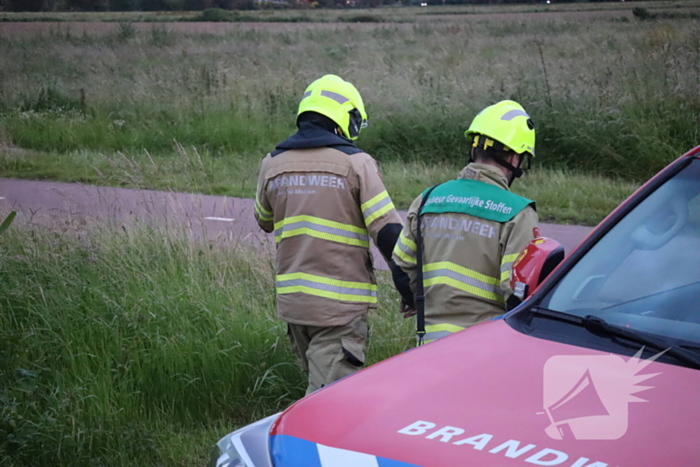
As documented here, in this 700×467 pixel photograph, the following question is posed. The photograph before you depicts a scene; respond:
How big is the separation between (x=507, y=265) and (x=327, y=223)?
972 mm

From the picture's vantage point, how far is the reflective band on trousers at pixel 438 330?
3113mm

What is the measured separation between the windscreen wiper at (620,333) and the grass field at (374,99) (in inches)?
222

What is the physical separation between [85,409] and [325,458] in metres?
2.73

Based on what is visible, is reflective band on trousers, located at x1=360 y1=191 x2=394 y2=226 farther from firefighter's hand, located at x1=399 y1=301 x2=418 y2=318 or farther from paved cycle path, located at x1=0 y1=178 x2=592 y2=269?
paved cycle path, located at x1=0 y1=178 x2=592 y2=269

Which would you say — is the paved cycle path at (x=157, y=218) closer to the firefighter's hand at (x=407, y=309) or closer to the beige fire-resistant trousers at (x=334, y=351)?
the beige fire-resistant trousers at (x=334, y=351)

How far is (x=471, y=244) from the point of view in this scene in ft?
10.0

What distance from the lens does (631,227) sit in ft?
8.29

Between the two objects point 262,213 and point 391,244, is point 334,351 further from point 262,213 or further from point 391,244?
point 262,213

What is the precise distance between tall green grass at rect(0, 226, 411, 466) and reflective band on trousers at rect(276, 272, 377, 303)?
3.15ft

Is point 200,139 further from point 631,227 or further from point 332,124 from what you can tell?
point 631,227

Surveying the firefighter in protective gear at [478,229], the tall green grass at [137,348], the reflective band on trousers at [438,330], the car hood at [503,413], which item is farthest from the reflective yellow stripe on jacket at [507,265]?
the tall green grass at [137,348]

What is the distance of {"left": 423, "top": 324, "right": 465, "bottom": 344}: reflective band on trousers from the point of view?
311 centimetres

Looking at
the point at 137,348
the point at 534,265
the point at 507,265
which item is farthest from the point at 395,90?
the point at 534,265

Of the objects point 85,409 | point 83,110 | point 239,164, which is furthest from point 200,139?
point 85,409
